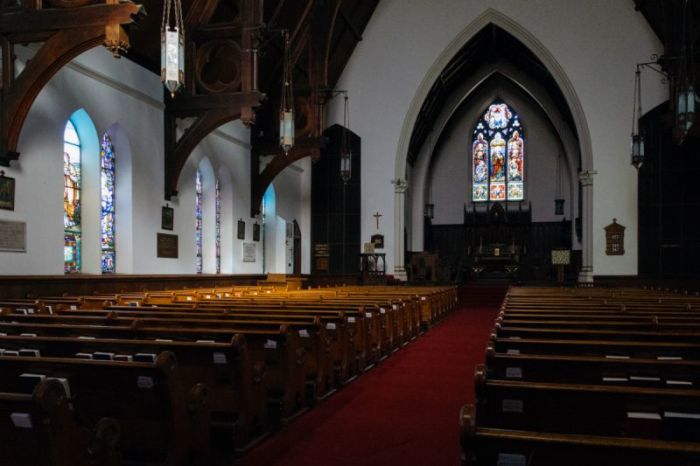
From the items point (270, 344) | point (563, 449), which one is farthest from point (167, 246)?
point (563, 449)

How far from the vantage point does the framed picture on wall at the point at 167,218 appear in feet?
43.3

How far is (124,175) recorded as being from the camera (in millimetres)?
12188

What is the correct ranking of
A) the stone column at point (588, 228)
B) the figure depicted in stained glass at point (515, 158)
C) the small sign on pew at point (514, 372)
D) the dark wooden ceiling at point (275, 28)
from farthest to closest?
the figure depicted in stained glass at point (515, 158)
the stone column at point (588, 228)
the dark wooden ceiling at point (275, 28)
the small sign on pew at point (514, 372)

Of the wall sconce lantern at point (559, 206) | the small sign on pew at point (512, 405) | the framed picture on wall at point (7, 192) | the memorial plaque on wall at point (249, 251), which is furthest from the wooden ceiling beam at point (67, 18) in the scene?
the wall sconce lantern at point (559, 206)

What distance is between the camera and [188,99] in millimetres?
13133

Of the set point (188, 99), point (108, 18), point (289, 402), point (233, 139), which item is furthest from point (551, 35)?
point (289, 402)

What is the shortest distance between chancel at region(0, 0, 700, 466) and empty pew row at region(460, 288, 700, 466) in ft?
0.04

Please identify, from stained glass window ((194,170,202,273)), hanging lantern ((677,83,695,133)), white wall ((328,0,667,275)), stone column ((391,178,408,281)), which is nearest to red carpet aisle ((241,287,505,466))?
hanging lantern ((677,83,695,133))

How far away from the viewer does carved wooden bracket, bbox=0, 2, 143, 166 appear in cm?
853

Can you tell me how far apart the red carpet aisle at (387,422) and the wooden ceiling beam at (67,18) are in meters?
6.15

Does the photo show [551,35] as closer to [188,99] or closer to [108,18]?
[188,99]

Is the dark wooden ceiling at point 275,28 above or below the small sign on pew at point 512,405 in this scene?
above

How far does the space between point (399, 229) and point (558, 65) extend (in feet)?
24.7

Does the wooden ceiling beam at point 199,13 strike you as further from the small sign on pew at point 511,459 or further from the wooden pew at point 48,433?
the small sign on pew at point 511,459
